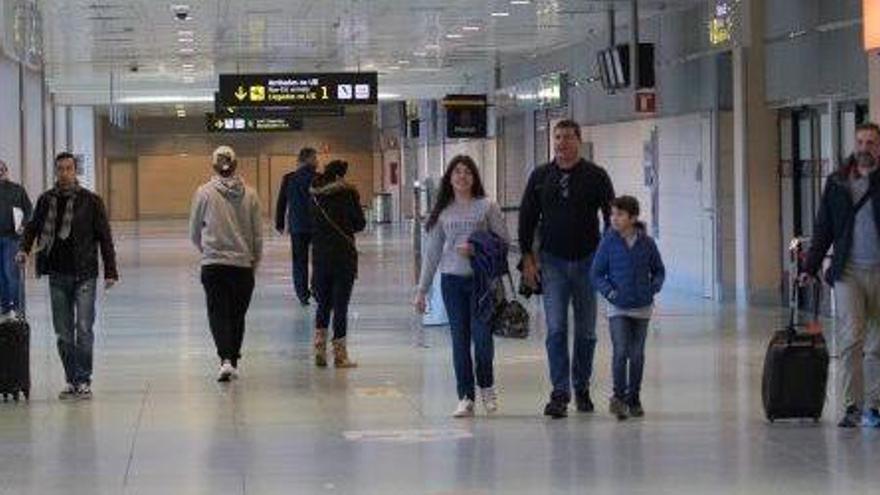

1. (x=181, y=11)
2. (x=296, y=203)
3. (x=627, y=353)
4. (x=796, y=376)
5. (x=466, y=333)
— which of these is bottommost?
(x=796, y=376)

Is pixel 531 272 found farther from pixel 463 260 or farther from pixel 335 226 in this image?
pixel 335 226

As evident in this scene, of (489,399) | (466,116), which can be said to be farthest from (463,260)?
(466,116)

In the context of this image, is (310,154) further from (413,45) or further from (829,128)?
(413,45)

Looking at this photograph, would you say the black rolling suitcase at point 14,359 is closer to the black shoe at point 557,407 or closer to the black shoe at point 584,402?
the black shoe at point 557,407

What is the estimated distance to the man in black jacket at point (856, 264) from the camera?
10945 millimetres

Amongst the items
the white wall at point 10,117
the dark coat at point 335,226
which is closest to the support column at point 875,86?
the dark coat at point 335,226

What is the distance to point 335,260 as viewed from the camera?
1523 cm

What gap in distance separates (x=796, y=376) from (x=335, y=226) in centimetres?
501

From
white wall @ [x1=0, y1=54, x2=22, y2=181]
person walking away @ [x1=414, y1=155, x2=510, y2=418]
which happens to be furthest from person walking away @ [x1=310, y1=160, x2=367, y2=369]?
white wall @ [x1=0, y1=54, x2=22, y2=181]

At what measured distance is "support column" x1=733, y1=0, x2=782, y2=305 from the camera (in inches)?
882

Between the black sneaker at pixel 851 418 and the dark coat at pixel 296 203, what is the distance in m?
11.3

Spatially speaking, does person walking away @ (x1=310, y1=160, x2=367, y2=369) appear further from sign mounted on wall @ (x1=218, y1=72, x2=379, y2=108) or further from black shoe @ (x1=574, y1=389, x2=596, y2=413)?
sign mounted on wall @ (x1=218, y1=72, x2=379, y2=108)

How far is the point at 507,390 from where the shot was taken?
44.2ft

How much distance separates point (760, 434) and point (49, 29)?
65.8 feet
